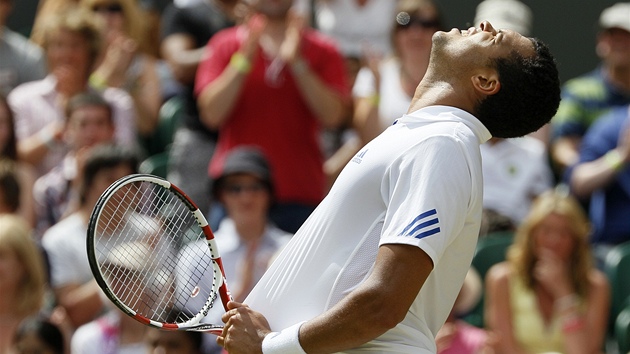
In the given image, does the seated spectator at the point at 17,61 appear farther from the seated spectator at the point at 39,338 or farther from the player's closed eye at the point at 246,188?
the seated spectator at the point at 39,338

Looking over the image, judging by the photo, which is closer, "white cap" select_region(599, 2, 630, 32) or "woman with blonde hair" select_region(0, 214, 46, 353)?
"woman with blonde hair" select_region(0, 214, 46, 353)

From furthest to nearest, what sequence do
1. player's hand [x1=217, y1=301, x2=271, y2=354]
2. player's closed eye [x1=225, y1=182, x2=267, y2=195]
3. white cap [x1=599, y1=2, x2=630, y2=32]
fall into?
white cap [x1=599, y1=2, x2=630, y2=32], player's closed eye [x1=225, y1=182, x2=267, y2=195], player's hand [x1=217, y1=301, x2=271, y2=354]

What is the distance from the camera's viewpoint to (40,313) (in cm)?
605

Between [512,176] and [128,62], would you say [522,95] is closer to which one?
[512,176]

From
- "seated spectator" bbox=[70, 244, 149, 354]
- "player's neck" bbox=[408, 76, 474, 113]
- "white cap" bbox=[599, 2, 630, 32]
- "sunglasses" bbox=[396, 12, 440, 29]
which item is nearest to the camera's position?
"player's neck" bbox=[408, 76, 474, 113]

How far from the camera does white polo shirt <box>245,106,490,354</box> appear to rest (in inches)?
117

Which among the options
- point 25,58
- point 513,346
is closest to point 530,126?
point 513,346

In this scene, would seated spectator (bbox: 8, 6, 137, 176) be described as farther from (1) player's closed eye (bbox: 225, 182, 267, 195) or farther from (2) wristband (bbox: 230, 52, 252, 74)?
(1) player's closed eye (bbox: 225, 182, 267, 195)

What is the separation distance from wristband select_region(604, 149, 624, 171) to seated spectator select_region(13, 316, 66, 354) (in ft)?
10.7

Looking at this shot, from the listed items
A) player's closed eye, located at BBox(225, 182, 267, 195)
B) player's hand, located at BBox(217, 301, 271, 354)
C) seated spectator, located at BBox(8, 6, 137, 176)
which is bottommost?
player's closed eye, located at BBox(225, 182, 267, 195)

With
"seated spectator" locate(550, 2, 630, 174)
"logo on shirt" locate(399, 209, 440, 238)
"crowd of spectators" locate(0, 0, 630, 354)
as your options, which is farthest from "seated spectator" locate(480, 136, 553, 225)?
"logo on shirt" locate(399, 209, 440, 238)

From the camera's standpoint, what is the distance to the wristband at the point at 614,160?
691 cm

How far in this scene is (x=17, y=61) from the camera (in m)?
7.89

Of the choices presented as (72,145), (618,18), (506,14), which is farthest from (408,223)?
(506,14)
